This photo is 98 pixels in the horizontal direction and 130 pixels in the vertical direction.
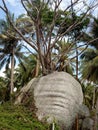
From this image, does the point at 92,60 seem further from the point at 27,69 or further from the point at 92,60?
the point at 27,69

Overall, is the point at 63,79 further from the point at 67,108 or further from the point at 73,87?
A: the point at 67,108

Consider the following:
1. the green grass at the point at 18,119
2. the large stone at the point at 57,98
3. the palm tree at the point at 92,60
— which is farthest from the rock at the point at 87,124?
the palm tree at the point at 92,60

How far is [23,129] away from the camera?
13.5 m

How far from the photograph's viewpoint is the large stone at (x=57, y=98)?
15132 millimetres

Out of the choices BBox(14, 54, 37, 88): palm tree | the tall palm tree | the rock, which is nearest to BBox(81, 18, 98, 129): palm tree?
the tall palm tree

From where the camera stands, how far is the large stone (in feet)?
49.6

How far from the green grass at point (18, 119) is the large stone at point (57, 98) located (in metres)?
0.49

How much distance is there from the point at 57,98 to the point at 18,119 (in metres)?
2.24

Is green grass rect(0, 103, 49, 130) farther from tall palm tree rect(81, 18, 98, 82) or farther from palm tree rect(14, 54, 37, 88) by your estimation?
palm tree rect(14, 54, 37, 88)

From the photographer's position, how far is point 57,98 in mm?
15719

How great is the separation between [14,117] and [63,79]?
3419 millimetres

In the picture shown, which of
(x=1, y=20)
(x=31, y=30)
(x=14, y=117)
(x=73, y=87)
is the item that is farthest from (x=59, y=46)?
(x=14, y=117)

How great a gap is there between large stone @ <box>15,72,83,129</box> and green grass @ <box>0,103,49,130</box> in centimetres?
49

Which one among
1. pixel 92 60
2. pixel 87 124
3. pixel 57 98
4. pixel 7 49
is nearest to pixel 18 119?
pixel 57 98
